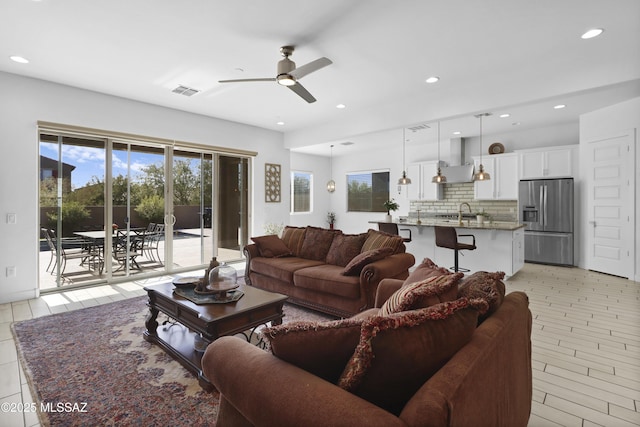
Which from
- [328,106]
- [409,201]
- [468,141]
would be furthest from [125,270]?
[468,141]

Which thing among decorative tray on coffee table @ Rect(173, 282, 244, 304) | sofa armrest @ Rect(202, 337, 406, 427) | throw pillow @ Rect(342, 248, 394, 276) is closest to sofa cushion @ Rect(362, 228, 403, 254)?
throw pillow @ Rect(342, 248, 394, 276)

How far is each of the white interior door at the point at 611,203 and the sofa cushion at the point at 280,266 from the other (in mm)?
4917

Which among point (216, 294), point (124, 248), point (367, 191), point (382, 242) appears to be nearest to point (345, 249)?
point (382, 242)

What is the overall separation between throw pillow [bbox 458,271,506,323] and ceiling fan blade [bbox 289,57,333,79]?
2327mm

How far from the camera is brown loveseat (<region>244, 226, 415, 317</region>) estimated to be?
3.18 metres

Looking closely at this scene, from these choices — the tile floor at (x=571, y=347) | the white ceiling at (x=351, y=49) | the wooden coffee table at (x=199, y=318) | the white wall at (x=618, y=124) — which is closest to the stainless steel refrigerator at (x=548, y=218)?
the white wall at (x=618, y=124)

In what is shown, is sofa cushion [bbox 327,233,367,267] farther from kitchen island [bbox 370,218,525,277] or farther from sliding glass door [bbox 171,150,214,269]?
sliding glass door [bbox 171,150,214,269]

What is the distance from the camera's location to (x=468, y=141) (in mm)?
7535

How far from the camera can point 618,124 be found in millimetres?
4961

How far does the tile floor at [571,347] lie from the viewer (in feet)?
6.33

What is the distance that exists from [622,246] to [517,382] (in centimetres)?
535

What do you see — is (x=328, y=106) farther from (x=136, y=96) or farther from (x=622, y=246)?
(x=622, y=246)

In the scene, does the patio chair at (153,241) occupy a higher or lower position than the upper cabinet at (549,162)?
lower

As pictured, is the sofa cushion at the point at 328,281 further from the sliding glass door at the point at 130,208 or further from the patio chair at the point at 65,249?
the patio chair at the point at 65,249
